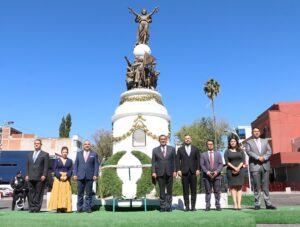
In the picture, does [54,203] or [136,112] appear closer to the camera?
[54,203]

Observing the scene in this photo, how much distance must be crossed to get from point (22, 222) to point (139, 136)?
10.0 m

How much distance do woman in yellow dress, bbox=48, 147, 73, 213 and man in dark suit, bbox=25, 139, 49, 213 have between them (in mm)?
397

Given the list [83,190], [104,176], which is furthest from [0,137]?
[83,190]

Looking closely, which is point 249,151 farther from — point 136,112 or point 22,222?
point 136,112

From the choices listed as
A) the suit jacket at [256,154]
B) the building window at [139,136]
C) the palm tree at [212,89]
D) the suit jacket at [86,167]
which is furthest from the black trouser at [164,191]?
the palm tree at [212,89]

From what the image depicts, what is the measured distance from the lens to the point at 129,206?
33.9 feet

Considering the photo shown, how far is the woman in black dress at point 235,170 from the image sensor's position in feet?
27.5

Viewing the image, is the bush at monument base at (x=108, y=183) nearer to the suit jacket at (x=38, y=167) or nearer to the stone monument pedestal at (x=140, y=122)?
the stone monument pedestal at (x=140, y=122)

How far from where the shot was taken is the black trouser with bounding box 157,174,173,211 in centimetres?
829

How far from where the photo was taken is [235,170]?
838 cm

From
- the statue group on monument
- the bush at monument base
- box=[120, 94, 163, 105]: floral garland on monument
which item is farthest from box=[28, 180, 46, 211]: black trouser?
the statue group on monument

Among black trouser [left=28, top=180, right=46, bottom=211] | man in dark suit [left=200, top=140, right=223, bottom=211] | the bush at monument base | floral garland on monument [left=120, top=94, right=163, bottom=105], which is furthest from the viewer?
floral garland on monument [left=120, top=94, right=163, bottom=105]

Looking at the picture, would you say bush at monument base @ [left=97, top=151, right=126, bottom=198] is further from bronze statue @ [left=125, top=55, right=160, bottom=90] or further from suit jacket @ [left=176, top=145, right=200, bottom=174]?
bronze statue @ [left=125, top=55, right=160, bottom=90]

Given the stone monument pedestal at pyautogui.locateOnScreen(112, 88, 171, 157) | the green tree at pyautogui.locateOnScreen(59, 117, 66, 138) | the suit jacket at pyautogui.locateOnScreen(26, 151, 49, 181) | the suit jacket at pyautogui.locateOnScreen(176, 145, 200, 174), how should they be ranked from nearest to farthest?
1. the suit jacket at pyautogui.locateOnScreen(176, 145, 200, 174)
2. the suit jacket at pyautogui.locateOnScreen(26, 151, 49, 181)
3. the stone monument pedestal at pyautogui.locateOnScreen(112, 88, 171, 157)
4. the green tree at pyautogui.locateOnScreen(59, 117, 66, 138)
